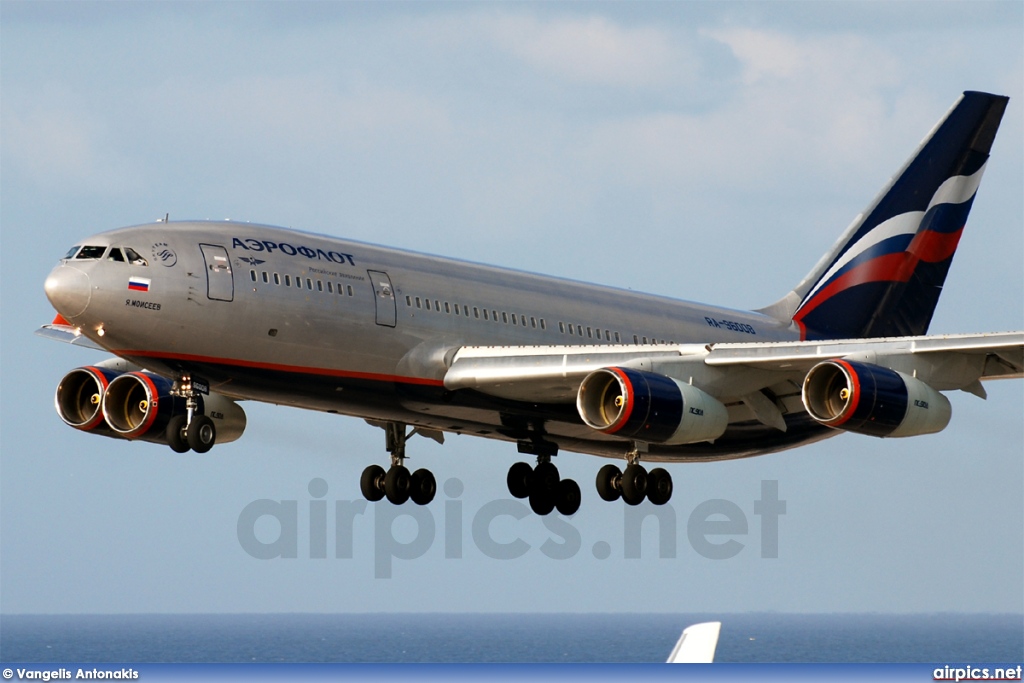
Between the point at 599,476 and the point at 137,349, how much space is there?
13714 mm

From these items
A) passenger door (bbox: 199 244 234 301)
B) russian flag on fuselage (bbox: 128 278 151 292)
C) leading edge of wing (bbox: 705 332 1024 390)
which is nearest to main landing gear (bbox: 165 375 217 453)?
passenger door (bbox: 199 244 234 301)

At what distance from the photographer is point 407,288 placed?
3769cm

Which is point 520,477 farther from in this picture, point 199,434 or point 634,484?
point 199,434

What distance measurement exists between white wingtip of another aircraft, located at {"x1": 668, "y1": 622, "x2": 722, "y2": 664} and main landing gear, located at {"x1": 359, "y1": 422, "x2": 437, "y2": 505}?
16917 mm

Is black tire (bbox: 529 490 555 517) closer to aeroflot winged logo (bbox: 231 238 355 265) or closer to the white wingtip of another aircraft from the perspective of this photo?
aeroflot winged logo (bbox: 231 238 355 265)

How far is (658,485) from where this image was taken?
4200cm

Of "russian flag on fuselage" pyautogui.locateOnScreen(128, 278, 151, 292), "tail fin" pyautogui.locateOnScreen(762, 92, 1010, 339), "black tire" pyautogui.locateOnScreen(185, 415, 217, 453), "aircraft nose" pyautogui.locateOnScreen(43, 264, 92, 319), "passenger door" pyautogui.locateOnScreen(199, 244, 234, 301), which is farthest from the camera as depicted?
"tail fin" pyautogui.locateOnScreen(762, 92, 1010, 339)

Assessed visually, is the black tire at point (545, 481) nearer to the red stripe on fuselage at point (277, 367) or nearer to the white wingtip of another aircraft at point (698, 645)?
the red stripe on fuselage at point (277, 367)

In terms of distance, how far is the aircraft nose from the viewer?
33.3 metres

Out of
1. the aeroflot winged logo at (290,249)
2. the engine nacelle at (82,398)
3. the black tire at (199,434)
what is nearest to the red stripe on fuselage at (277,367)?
the black tire at (199,434)

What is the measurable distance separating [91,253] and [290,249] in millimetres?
4279

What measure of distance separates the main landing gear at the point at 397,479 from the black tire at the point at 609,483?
4.43 m

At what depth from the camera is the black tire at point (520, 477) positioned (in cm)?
4344

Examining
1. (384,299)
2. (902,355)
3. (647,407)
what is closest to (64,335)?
(384,299)
